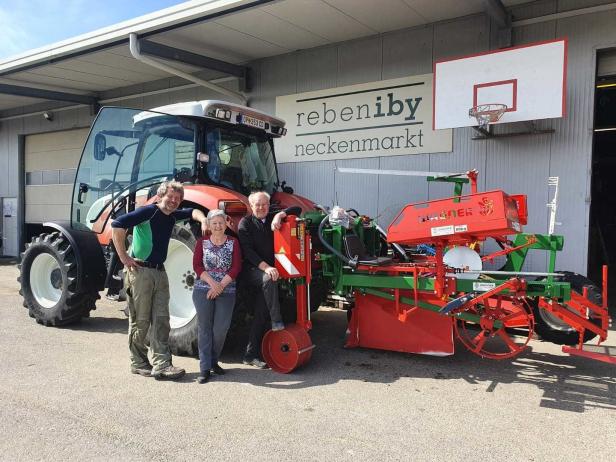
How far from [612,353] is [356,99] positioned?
5131 millimetres

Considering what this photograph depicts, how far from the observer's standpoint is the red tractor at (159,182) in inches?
190

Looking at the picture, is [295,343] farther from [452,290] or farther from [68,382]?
[68,382]

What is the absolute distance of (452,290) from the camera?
4.14 meters

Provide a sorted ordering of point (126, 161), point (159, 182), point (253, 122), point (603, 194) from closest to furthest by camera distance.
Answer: point (159, 182) < point (126, 161) < point (253, 122) < point (603, 194)

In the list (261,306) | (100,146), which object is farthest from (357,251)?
(100,146)

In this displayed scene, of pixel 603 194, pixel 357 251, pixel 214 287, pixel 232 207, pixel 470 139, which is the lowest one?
pixel 214 287

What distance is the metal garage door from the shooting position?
42.7ft

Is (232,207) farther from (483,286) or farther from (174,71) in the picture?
(174,71)

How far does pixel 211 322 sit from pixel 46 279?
3038mm

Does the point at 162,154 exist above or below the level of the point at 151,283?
above

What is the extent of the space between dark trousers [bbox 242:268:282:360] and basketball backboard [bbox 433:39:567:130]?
3.77 meters

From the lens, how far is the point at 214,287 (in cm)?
406

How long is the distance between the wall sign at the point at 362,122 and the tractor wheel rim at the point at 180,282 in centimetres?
410

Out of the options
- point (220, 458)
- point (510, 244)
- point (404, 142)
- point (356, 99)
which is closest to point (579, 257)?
point (510, 244)
